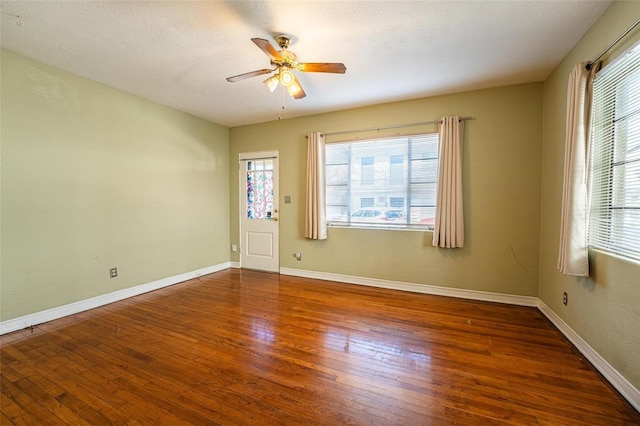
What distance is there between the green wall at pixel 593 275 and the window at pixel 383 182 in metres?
1.21

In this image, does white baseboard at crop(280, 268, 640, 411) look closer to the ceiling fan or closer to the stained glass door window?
the stained glass door window

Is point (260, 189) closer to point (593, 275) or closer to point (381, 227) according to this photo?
point (381, 227)

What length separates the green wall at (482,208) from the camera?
3193 millimetres

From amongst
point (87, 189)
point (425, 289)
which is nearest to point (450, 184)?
point (425, 289)

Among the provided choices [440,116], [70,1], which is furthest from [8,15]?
[440,116]

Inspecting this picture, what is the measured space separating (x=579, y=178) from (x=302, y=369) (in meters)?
2.67

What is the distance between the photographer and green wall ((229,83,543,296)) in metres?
3.19

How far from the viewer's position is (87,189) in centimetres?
310

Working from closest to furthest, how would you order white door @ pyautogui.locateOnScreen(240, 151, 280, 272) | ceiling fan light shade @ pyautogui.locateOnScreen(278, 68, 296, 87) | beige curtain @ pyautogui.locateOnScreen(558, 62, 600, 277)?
beige curtain @ pyautogui.locateOnScreen(558, 62, 600, 277) < ceiling fan light shade @ pyautogui.locateOnScreen(278, 68, 296, 87) < white door @ pyautogui.locateOnScreen(240, 151, 280, 272)

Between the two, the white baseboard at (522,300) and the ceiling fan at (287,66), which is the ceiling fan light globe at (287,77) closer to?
the ceiling fan at (287,66)

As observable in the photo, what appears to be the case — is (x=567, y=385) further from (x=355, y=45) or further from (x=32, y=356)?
(x=32, y=356)

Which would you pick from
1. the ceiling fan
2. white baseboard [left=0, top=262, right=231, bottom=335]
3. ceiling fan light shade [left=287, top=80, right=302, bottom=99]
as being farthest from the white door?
the ceiling fan

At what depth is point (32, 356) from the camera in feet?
Answer: 7.08

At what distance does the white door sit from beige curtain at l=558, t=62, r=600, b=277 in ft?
12.6
